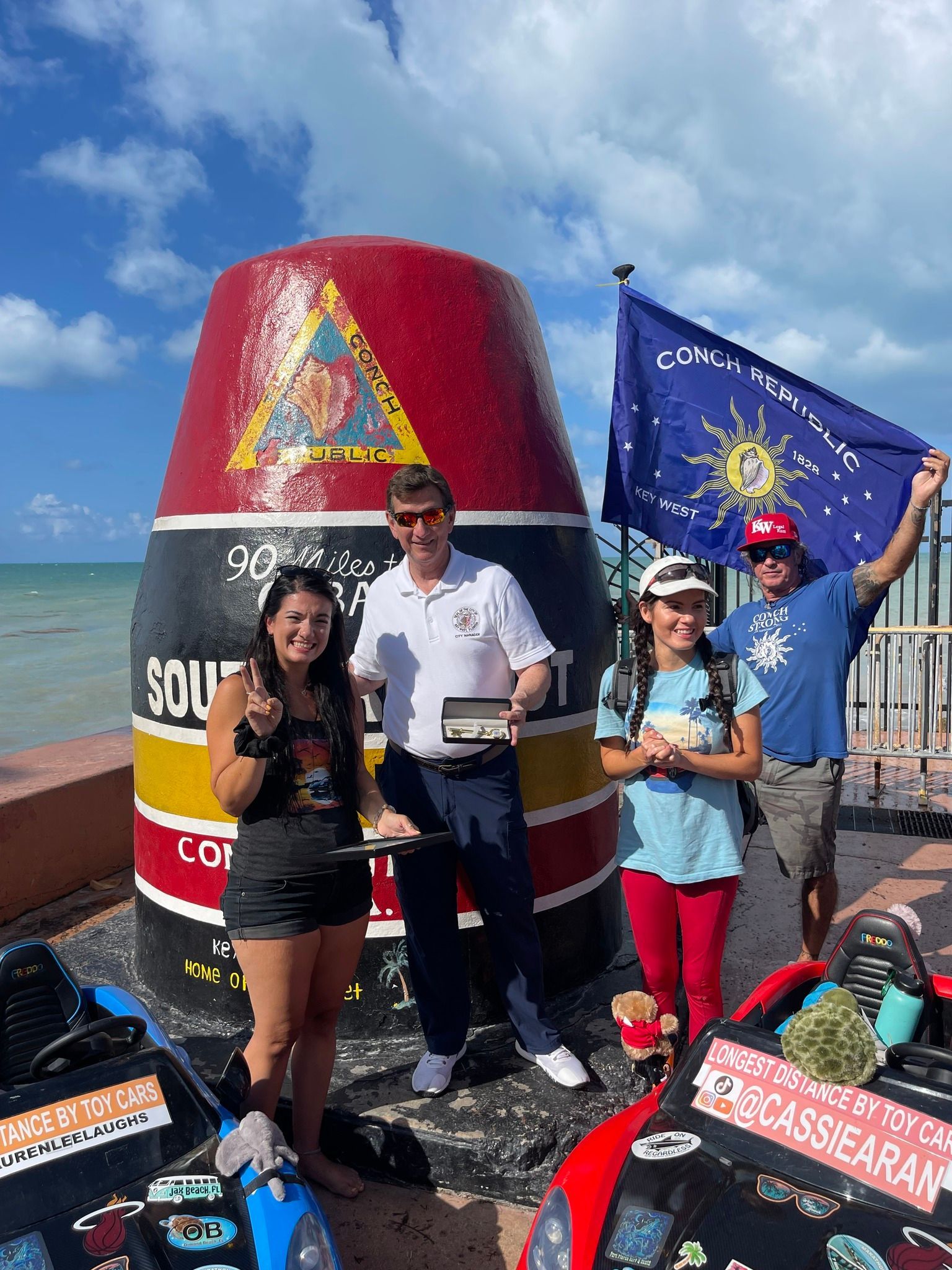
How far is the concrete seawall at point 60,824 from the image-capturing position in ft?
18.8

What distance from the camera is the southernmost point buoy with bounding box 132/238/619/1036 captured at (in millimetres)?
3795

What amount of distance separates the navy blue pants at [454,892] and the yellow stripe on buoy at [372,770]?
23.1 inches

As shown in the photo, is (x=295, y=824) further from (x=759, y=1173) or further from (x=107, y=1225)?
(x=759, y=1173)

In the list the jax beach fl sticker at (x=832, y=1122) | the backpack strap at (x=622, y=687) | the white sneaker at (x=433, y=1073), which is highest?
the backpack strap at (x=622, y=687)

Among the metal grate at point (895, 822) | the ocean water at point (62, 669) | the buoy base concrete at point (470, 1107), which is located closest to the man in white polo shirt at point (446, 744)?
the buoy base concrete at point (470, 1107)

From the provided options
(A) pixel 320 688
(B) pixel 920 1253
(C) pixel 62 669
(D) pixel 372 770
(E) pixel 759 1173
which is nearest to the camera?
(B) pixel 920 1253

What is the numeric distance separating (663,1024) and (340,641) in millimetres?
1551

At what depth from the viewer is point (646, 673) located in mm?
3096

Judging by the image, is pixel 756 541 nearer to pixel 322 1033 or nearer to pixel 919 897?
pixel 322 1033

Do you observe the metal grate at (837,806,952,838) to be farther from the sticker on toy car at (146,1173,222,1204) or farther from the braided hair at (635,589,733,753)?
the sticker on toy car at (146,1173,222,1204)

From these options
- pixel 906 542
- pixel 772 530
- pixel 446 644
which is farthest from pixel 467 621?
pixel 906 542

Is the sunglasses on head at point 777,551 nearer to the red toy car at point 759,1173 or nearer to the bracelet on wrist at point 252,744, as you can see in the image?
the red toy car at point 759,1173

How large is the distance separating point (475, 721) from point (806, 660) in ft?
5.82

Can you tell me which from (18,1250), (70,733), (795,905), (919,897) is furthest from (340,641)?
(70,733)
